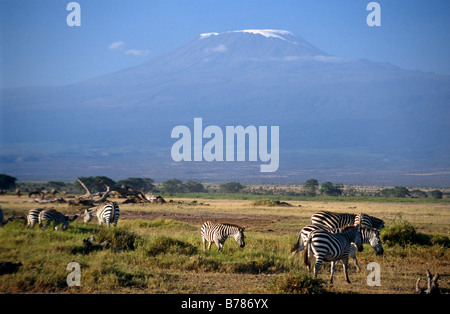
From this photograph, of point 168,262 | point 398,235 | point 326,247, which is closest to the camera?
point 326,247

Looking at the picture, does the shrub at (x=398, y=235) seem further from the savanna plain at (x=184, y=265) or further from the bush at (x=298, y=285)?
the bush at (x=298, y=285)

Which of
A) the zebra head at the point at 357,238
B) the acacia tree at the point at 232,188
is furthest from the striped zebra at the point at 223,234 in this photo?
the acacia tree at the point at 232,188

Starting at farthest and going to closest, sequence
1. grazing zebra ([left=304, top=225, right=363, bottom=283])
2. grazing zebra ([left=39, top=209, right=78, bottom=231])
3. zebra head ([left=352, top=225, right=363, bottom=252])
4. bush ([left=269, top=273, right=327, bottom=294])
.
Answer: grazing zebra ([left=39, top=209, right=78, bottom=231]) → zebra head ([left=352, top=225, right=363, bottom=252]) → grazing zebra ([left=304, top=225, right=363, bottom=283]) → bush ([left=269, top=273, right=327, bottom=294])

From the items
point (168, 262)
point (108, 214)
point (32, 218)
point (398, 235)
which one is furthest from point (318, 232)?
point (108, 214)

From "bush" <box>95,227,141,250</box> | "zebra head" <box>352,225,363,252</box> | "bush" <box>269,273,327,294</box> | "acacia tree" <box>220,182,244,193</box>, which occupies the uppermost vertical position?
"zebra head" <box>352,225,363,252</box>

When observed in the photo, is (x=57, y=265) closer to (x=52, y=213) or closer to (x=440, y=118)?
(x=52, y=213)

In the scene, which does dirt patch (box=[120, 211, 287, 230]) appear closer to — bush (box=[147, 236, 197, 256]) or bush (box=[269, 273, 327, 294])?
bush (box=[147, 236, 197, 256])

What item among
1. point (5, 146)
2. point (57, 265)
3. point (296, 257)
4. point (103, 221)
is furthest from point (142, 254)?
point (5, 146)

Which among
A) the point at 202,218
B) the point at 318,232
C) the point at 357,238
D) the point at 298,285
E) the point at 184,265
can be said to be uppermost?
the point at 318,232

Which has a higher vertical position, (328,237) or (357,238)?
(328,237)

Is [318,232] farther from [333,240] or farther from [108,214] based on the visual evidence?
[108,214]

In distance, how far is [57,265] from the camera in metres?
11.6

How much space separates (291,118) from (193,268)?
187962 mm

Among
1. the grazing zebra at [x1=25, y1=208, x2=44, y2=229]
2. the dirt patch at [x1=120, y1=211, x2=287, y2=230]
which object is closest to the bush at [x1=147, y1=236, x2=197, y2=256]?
the grazing zebra at [x1=25, y1=208, x2=44, y2=229]
